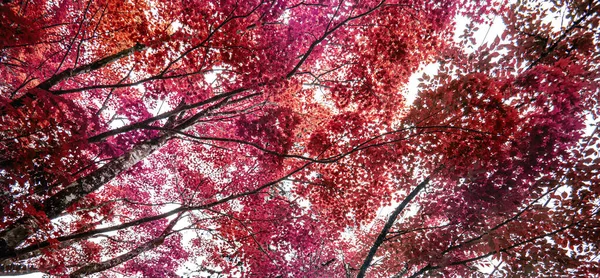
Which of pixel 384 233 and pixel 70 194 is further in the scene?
pixel 384 233

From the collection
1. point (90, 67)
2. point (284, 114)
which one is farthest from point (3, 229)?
point (284, 114)

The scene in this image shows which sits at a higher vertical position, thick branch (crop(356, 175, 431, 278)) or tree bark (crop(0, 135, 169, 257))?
thick branch (crop(356, 175, 431, 278))

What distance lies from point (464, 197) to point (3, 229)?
837cm

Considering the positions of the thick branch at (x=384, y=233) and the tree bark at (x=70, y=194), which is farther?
the thick branch at (x=384, y=233)

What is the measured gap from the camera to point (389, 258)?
8.43 m

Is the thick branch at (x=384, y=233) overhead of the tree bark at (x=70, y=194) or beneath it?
overhead

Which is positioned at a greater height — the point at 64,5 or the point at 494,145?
the point at 64,5

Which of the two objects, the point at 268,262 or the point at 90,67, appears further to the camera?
the point at 268,262

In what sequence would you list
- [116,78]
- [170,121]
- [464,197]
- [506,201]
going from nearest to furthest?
1. [506,201]
2. [464,197]
3. [170,121]
4. [116,78]

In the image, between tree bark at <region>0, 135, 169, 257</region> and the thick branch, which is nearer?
tree bark at <region>0, 135, 169, 257</region>

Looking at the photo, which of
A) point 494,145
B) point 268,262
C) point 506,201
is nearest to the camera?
point 494,145

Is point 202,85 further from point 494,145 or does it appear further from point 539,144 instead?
point 539,144

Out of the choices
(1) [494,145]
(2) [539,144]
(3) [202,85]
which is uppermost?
(2) [539,144]

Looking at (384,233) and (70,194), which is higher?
(384,233)
